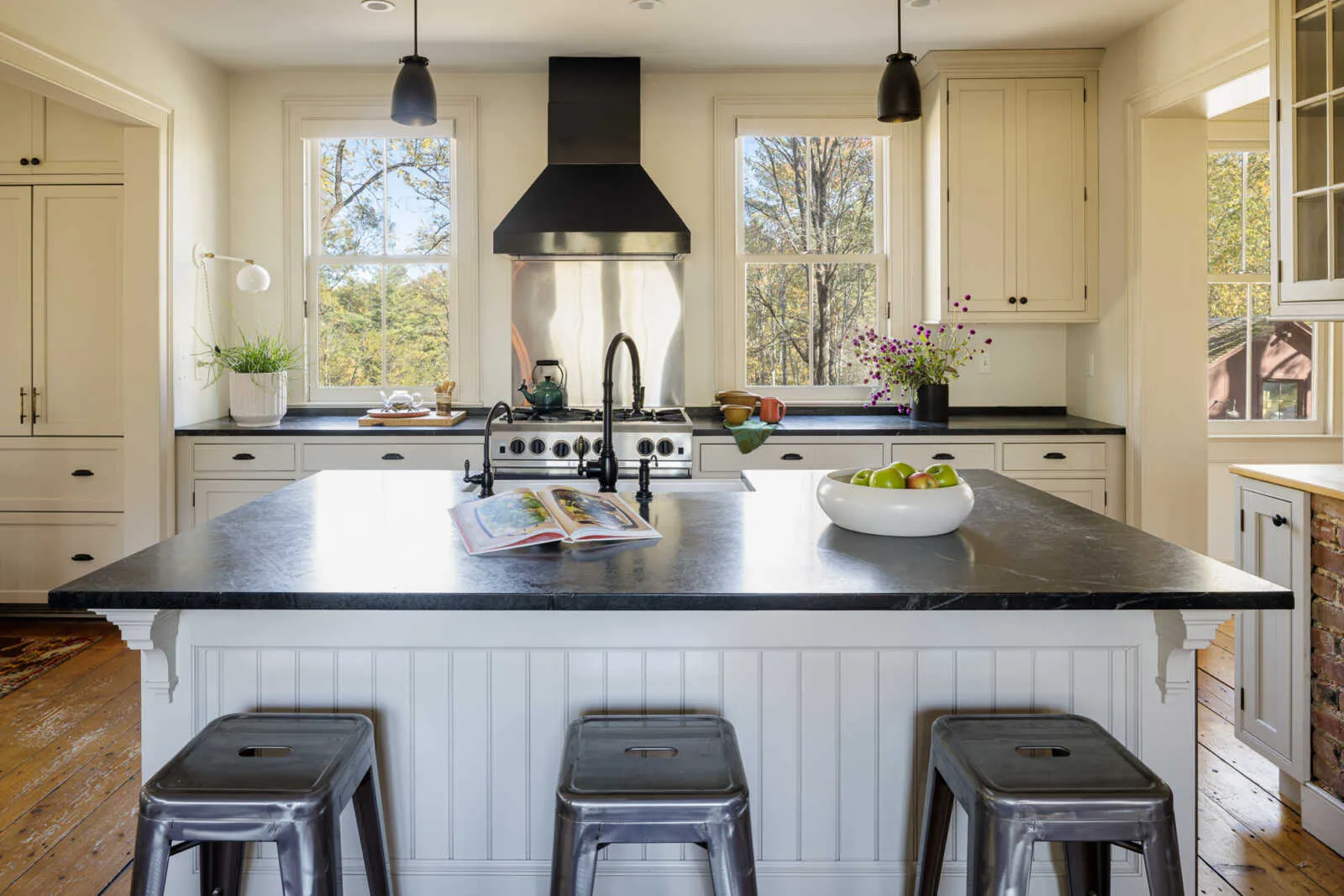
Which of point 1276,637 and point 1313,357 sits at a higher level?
point 1313,357

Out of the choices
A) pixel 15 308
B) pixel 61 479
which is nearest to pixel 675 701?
pixel 61 479

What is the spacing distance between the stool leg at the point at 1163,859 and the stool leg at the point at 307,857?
3.82ft

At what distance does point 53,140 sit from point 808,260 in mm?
3444

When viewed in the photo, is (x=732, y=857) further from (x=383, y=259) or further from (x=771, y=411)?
(x=383, y=259)

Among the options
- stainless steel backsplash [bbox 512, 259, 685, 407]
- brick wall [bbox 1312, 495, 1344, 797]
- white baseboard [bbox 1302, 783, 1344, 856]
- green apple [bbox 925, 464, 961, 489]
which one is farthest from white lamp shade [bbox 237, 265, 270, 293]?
white baseboard [bbox 1302, 783, 1344, 856]

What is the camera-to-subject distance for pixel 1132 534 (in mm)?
1940

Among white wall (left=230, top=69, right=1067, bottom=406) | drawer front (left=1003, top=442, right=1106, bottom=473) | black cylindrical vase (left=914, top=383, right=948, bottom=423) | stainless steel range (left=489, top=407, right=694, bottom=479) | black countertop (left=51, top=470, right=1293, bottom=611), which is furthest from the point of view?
white wall (left=230, top=69, right=1067, bottom=406)

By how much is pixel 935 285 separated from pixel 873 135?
83 cm

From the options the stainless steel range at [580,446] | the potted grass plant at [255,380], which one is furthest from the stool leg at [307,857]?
the potted grass plant at [255,380]

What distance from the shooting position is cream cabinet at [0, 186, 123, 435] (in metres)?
4.17

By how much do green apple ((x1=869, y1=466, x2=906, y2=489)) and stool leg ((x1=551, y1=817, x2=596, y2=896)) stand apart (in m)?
0.94

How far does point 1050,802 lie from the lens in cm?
135

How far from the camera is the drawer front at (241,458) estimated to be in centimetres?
420

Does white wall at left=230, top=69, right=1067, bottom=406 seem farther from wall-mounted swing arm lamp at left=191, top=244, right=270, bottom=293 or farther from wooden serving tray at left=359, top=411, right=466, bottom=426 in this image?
wooden serving tray at left=359, top=411, right=466, bottom=426
